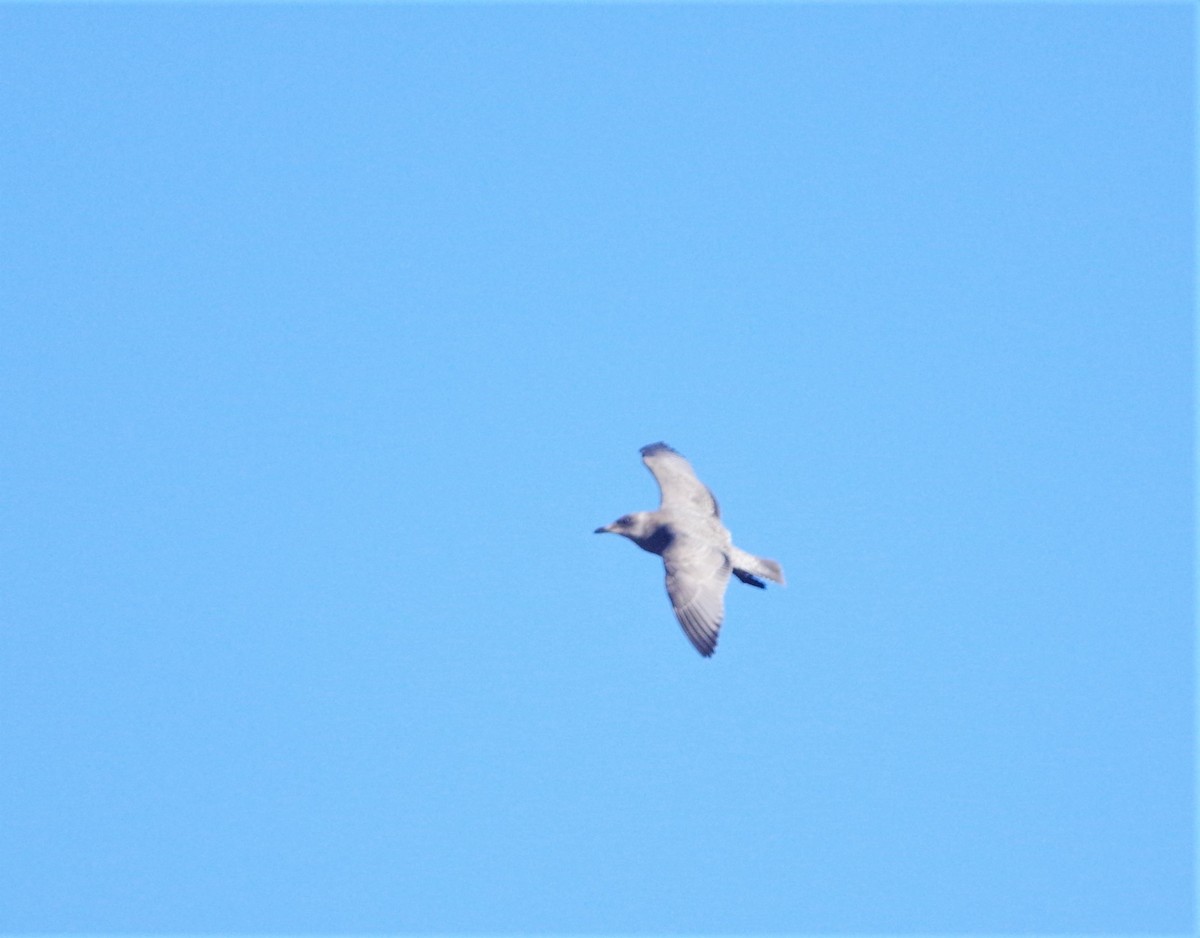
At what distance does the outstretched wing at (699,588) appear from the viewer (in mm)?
23922

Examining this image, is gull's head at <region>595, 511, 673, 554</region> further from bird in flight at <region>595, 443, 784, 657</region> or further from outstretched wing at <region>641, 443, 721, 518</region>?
outstretched wing at <region>641, 443, 721, 518</region>

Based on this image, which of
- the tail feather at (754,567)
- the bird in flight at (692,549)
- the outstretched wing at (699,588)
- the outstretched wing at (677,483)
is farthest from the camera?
the outstretched wing at (677,483)

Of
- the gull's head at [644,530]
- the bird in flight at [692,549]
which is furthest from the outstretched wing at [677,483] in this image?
the gull's head at [644,530]

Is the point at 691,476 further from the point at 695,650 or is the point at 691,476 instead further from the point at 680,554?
the point at 695,650

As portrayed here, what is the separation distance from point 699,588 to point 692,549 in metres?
0.93

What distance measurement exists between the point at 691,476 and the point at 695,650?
15.9 feet

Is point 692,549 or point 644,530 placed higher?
point 644,530

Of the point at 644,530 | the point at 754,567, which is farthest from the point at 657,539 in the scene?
the point at 754,567

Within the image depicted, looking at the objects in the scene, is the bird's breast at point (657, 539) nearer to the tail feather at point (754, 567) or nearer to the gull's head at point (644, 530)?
the gull's head at point (644, 530)

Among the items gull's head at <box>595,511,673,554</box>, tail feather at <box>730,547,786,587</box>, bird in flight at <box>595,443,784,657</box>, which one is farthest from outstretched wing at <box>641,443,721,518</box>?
tail feather at <box>730,547,786,587</box>

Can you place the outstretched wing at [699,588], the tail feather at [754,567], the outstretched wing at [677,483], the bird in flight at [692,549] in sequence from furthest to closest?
1. the outstretched wing at [677,483]
2. the tail feather at [754,567]
3. the bird in flight at [692,549]
4. the outstretched wing at [699,588]

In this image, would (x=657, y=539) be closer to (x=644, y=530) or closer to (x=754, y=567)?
(x=644, y=530)

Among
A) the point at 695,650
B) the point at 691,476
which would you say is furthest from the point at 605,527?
the point at 695,650

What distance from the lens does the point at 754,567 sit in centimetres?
2559
